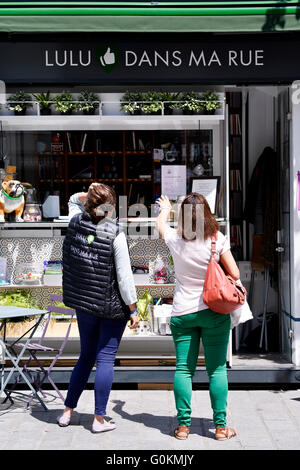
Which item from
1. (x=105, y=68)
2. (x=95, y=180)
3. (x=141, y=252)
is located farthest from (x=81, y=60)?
(x=141, y=252)

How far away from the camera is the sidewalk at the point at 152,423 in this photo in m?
5.32

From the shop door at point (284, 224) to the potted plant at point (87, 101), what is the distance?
1.96 meters

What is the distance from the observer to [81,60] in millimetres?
6883

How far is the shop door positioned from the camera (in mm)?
7387

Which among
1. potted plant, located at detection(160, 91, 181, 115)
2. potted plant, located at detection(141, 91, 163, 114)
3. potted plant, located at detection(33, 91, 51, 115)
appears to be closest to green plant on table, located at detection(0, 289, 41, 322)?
potted plant, located at detection(33, 91, 51, 115)

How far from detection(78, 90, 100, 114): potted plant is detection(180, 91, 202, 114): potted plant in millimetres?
871

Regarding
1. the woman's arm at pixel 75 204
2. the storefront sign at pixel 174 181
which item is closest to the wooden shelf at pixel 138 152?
the storefront sign at pixel 174 181

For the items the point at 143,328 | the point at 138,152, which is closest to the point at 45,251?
the point at 143,328

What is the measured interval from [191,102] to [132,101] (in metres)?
0.59

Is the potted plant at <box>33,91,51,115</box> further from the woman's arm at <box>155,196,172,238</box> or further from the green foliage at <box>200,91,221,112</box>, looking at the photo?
the woman's arm at <box>155,196,172,238</box>

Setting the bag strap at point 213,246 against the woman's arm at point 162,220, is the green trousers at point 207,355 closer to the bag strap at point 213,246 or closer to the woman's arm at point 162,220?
the bag strap at point 213,246

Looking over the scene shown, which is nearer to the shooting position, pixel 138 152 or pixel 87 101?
pixel 87 101

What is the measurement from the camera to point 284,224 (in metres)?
7.61

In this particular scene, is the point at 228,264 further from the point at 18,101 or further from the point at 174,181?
the point at 18,101
